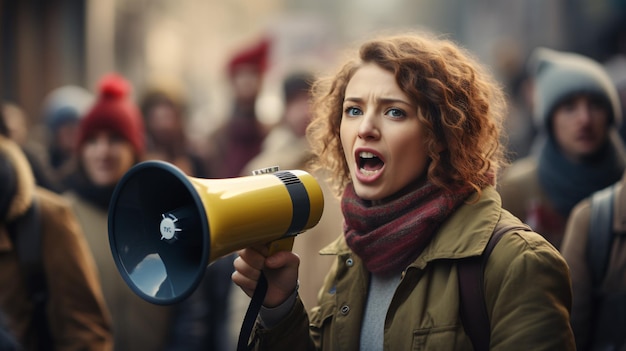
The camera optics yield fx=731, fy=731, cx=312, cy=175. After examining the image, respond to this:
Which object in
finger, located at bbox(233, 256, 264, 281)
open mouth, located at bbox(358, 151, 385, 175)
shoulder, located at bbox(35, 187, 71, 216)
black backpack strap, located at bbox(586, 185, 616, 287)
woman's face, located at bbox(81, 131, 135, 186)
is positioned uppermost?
open mouth, located at bbox(358, 151, 385, 175)

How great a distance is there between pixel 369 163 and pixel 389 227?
221mm

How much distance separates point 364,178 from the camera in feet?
7.45

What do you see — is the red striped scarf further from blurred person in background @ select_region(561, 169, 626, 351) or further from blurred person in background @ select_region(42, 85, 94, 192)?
blurred person in background @ select_region(42, 85, 94, 192)

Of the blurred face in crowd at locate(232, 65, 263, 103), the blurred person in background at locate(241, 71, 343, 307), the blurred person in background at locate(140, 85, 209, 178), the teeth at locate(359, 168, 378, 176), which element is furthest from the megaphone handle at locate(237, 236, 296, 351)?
the blurred face in crowd at locate(232, 65, 263, 103)

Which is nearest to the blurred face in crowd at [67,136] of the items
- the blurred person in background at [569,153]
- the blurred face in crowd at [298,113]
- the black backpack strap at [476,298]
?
the blurred face in crowd at [298,113]

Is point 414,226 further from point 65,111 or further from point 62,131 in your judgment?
point 65,111

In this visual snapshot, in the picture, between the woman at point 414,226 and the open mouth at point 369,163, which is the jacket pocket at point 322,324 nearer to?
the woman at point 414,226

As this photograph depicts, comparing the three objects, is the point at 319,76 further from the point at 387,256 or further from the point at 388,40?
the point at 387,256

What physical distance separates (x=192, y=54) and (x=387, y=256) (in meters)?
28.1

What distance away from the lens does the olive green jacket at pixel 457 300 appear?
2002mm

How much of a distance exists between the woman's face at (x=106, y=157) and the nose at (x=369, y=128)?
2488mm

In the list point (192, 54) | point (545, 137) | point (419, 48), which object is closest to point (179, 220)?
point (419, 48)

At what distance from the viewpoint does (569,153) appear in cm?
422

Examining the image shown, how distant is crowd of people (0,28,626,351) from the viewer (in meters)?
2.11
